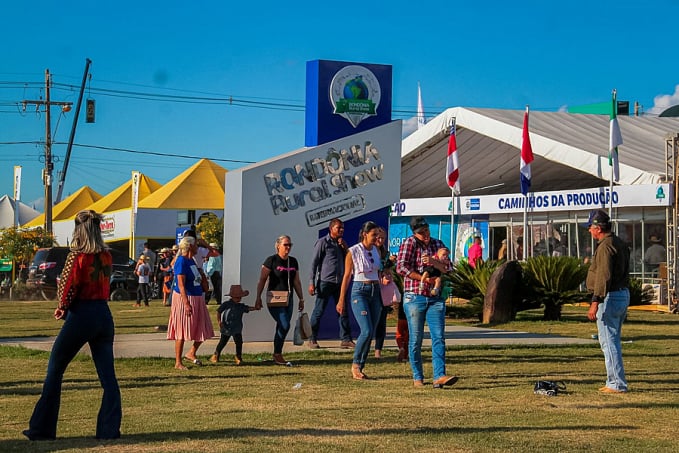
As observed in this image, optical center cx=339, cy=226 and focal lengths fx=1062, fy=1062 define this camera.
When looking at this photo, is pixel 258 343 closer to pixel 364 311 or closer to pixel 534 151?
pixel 364 311

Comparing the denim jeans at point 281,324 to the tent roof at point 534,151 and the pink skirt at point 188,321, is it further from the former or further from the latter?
the tent roof at point 534,151

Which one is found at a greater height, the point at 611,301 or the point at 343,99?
the point at 343,99

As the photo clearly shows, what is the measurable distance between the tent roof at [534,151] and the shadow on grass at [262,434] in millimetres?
24229

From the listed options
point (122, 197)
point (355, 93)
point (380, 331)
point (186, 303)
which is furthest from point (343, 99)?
point (122, 197)

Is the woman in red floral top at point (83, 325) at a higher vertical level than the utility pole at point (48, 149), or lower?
lower

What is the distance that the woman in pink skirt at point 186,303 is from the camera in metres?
12.4

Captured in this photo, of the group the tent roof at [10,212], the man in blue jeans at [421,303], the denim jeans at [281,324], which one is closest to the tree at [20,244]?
the tent roof at [10,212]

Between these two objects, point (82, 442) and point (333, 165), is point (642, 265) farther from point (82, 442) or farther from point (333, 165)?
point (82, 442)

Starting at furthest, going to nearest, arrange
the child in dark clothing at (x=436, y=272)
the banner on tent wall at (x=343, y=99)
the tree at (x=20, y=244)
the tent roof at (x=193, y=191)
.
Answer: the tent roof at (x=193, y=191), the tree at (x=20, y=244), the banner on tent wall at (x=343, y=99), the child in dark clothing at (x=436, y=272)

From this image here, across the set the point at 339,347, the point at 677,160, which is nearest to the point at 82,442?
the point at 339,347

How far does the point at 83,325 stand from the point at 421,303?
3.97 metres

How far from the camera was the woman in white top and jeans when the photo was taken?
37.4 ft

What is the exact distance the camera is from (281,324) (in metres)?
13.0

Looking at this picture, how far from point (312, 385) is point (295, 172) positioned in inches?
242
